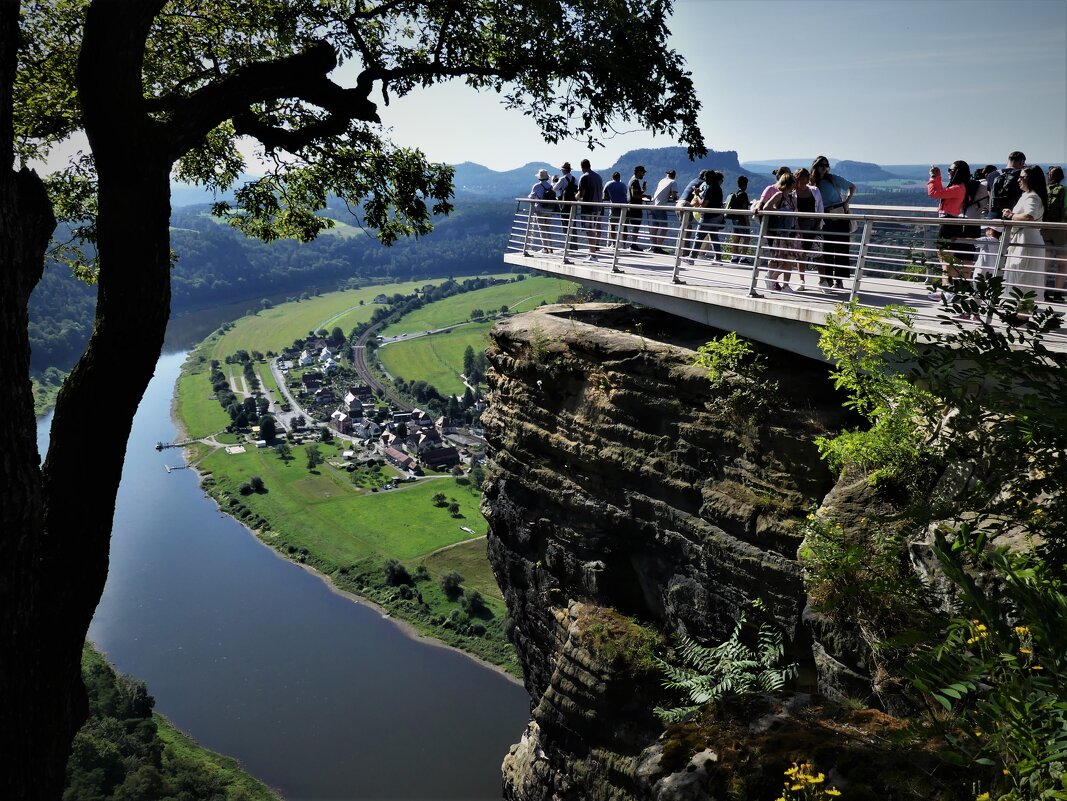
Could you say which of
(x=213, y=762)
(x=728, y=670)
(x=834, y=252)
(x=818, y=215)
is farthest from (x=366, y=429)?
(x=818, y=215)

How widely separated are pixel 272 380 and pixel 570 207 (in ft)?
335

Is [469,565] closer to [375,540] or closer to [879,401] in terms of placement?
[375,540]

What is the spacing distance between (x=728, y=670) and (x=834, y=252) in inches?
218

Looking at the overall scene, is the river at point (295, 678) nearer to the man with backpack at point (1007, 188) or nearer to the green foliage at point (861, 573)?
the green foliage at point (861, 573)

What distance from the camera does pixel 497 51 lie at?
8.27 m

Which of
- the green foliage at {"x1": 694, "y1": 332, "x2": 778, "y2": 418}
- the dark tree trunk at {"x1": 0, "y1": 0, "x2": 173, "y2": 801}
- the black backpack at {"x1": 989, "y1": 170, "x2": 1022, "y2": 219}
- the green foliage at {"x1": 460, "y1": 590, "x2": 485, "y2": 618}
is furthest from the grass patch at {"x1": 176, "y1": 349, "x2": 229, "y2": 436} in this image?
the dark tree trunk at {"x1": 0, "y1": 0, "x2": 173, "y2": 801}

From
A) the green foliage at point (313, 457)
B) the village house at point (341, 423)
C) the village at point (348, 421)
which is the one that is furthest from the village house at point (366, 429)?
the green foliage at point (313, 457)

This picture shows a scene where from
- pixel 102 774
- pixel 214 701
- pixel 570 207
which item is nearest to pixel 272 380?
pixel 214 701

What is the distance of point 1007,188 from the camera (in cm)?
1025

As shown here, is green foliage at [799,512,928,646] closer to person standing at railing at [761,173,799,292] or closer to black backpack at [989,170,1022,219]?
person standing at railing at [761,173,799,292]

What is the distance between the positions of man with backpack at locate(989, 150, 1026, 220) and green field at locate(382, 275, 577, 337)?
123634mm

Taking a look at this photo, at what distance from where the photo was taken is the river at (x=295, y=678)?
1464 inches

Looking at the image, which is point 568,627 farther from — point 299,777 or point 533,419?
point 299,777

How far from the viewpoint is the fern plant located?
9.41 metres
